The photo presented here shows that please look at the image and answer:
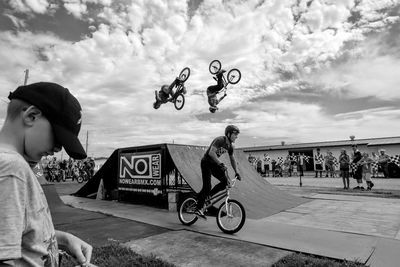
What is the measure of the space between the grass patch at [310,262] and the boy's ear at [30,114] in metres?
3.42

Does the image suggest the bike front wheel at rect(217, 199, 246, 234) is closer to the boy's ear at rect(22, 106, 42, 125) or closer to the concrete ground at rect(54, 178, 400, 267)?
the concrete ground at rect(54, 178, 400, 267)

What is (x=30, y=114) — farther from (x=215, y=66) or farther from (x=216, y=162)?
(x=215, y=66)

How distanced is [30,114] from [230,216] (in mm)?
4837

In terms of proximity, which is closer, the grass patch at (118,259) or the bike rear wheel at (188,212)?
the grass patch at (118,259)

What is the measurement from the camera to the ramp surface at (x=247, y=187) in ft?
24.3

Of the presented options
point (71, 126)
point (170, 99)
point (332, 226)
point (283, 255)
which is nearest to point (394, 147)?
point (170, 99)

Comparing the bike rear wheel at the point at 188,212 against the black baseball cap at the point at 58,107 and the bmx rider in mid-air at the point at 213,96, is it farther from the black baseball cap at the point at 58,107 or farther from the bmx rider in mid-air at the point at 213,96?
the bmx rider in mid-air at the point at 213,96

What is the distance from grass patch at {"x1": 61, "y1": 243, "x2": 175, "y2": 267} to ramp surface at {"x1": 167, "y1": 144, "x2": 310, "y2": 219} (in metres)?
3.39

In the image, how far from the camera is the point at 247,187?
29.2 feet

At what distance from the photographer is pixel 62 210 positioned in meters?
7.70

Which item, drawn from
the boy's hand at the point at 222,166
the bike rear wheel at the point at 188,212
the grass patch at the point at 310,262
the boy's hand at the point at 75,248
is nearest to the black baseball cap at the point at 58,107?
the boy's hand at the point at 75,248

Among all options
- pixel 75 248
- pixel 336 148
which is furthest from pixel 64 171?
pixel 336 148

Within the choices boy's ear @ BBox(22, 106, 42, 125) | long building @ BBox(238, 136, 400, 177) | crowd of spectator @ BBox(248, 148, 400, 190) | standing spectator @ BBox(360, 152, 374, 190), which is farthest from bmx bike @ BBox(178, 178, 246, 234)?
long building @ BBox(238, 136, 400, 177)

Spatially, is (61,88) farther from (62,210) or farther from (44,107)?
(62,210)
